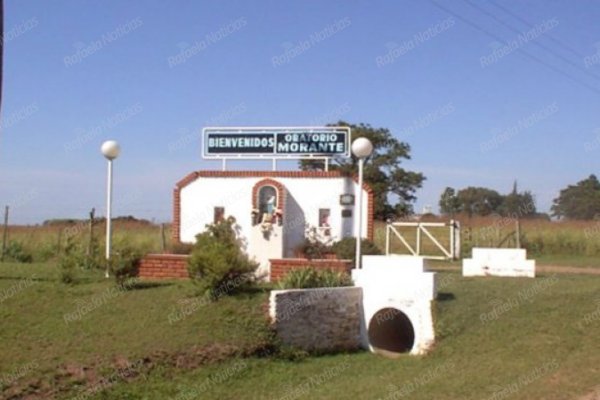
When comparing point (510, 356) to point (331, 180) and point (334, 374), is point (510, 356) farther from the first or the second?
point (331, 180)

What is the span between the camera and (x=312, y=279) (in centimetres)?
1420

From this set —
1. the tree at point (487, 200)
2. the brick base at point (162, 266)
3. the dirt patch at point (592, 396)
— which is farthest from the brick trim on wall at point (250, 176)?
the tree at point (487, 200)

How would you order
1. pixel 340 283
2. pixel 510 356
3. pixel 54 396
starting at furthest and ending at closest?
pixel 340 283
pixel 510 356
pixel 54 396

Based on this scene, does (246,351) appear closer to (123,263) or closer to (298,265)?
(123,263)

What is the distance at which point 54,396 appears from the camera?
10242 millimetres

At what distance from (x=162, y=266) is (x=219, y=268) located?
3.70 m

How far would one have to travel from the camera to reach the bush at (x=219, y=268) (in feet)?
44.1

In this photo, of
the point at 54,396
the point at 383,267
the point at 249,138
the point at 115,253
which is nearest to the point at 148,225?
the point at 249,138

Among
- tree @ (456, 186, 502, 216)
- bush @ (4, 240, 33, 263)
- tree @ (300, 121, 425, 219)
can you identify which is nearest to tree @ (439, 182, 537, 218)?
tree @ (456, 186, 502, 216)

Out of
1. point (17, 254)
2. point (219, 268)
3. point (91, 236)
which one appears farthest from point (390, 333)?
point (17, 254)

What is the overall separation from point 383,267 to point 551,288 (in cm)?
376

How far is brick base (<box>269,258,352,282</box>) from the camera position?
15.7m

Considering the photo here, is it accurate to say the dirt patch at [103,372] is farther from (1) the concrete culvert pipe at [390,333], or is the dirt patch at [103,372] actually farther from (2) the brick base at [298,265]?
(2) the brick base at [298,265]

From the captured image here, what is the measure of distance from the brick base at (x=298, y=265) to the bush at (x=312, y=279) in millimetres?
834
